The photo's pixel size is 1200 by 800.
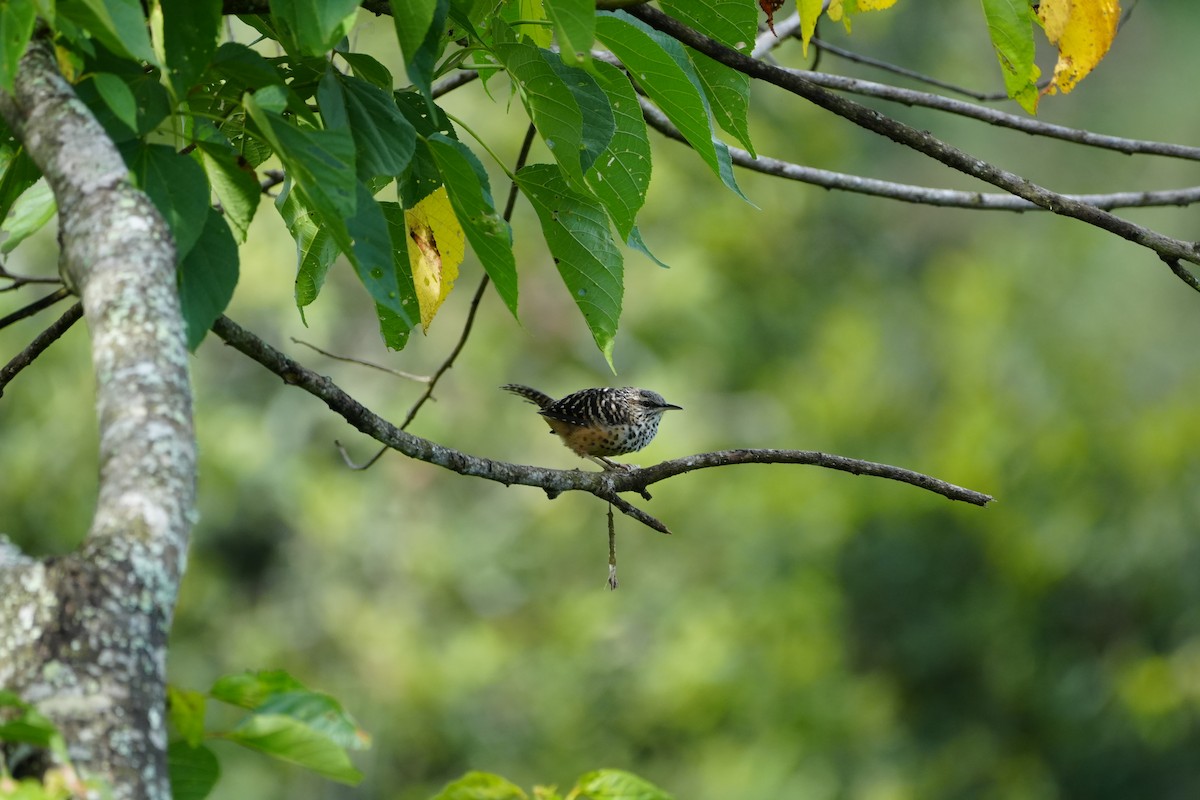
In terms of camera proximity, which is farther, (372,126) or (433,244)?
(433,244)

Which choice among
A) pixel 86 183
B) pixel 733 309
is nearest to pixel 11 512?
pixel 733 309

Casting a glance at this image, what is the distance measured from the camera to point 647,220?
12.8 metres

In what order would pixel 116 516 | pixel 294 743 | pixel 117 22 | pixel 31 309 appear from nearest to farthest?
pixel 116 516
pixel 294 743
pixel 117 22
pixel 31 309

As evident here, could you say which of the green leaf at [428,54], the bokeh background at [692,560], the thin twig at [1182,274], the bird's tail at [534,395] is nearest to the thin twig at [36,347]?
the green leaf at [428,54]

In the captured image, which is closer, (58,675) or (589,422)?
(58,675)

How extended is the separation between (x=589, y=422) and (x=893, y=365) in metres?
7.54

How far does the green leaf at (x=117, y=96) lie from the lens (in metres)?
1.36

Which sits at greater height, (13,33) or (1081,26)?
(1081,26)

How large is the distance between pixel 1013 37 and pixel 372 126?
1.00 m

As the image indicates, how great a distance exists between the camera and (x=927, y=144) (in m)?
2.01

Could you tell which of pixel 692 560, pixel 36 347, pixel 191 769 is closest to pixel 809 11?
pixel 191 769

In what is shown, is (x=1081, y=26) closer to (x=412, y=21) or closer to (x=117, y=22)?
(x=412, y=21)

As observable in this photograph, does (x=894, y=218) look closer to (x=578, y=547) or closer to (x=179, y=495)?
(x=578, y=547)

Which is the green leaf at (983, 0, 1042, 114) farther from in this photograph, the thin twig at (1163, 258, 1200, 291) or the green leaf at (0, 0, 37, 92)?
the green leaf at (0, 0, 37, 92)
